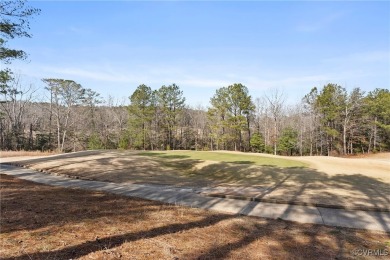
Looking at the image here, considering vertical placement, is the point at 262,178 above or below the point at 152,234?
below

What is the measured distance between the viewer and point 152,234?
194 inches

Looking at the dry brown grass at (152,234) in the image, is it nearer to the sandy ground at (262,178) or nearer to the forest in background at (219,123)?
the sandy ground at (262,178)

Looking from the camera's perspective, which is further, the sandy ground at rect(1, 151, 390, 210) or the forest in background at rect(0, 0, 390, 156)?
the forest in background at rect(0, 0, 390, 156)

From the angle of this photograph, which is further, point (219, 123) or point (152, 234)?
point (219, 123)

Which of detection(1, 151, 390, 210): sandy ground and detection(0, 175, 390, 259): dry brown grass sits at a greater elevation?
detection(0, 175, 390, 259): dry brown grass

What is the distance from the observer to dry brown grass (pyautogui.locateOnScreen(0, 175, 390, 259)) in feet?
13.5

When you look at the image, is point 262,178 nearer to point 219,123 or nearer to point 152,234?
point 152,234

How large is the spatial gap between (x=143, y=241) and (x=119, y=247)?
449mm

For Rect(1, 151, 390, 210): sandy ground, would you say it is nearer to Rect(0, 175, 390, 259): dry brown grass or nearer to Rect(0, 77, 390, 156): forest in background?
Rect(0, 175, 390, 259): dry brown grass

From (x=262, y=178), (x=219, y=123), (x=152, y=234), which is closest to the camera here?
(x=152, y=234)

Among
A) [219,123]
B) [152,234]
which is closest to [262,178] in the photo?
[152,234]

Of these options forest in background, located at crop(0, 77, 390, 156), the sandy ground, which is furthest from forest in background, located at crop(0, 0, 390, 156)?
the sandy ground

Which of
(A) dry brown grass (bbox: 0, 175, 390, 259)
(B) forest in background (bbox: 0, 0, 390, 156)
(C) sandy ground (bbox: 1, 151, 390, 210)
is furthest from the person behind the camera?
(B) forest in background (bbox: 0, 0, 390, 156)

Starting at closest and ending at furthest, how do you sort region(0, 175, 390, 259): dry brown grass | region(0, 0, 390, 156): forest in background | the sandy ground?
1. region(0, 175, 390, 259): dry brown grass
2. the sandy ground
3. region(0, 0, 390, 156): forest in background
